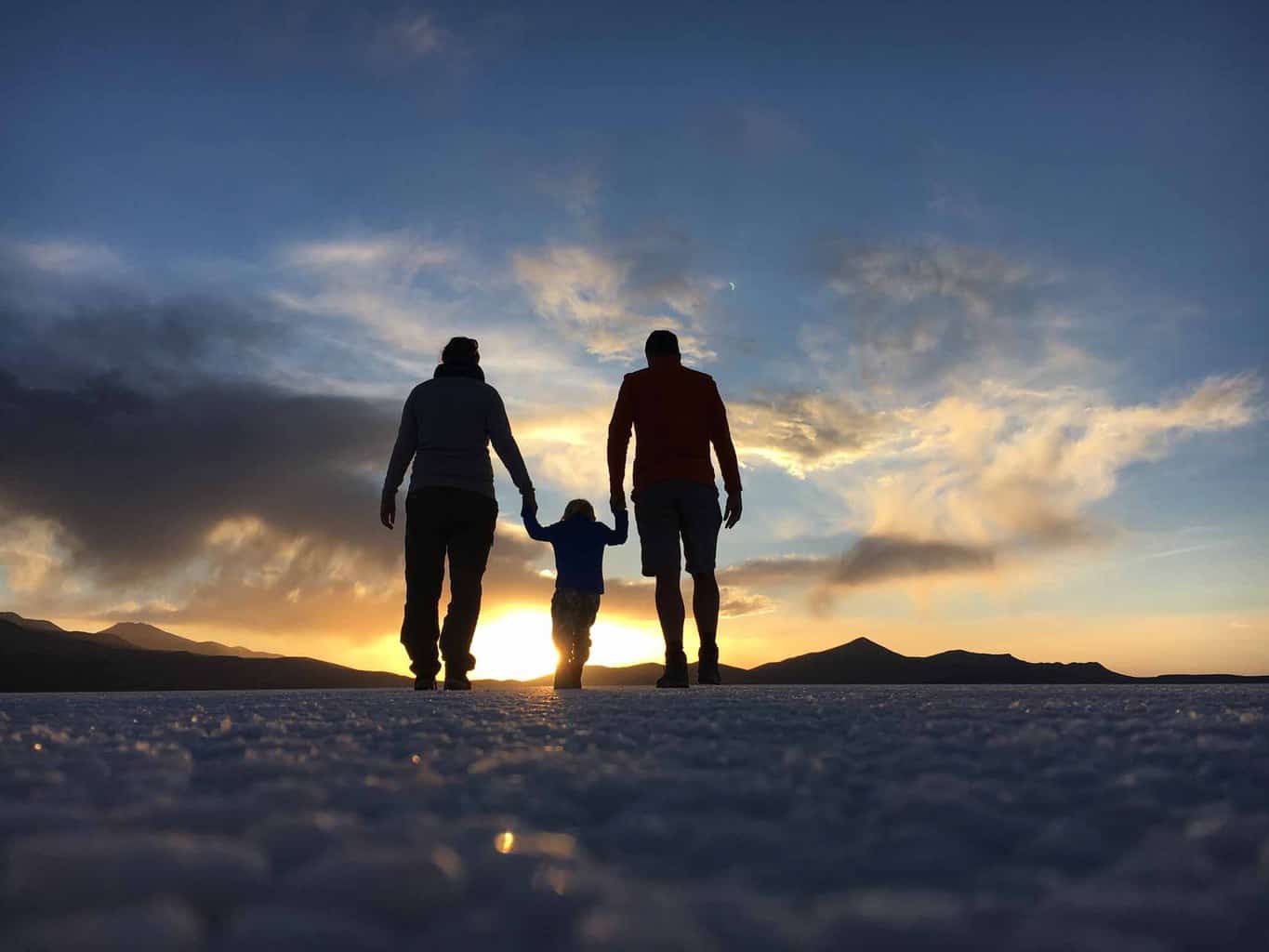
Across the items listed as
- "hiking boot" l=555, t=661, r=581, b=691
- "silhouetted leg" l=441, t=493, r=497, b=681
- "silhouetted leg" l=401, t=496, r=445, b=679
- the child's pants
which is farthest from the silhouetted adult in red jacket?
"silhouetted leg" l=401, t=496, r=445, b=679

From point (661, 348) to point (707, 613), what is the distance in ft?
6.63

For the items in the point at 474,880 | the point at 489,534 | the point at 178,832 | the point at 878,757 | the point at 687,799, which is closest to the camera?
the point at 474,880

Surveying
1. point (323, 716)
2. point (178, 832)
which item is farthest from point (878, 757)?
point (323, 716)

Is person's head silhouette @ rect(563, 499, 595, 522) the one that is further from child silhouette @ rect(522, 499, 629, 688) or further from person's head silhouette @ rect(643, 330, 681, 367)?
person's head silhouette @ rect(643, 330, 681, 367)

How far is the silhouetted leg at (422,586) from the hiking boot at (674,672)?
160 cm

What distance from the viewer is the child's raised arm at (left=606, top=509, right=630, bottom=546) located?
7.21 meters

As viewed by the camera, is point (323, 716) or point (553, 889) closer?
point (553, 889)

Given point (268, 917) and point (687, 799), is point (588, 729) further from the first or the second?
point (268, 917)

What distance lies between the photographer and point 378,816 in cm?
118

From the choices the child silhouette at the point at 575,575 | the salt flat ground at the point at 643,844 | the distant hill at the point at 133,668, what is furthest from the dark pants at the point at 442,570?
the distant hill at the point at 133,668

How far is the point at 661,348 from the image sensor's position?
724 centimetres

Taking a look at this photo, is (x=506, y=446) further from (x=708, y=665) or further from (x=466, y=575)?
(x=708, y=665)

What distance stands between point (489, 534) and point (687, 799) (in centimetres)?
573

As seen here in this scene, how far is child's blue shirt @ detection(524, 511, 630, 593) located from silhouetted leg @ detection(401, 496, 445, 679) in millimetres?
Answer: 750
